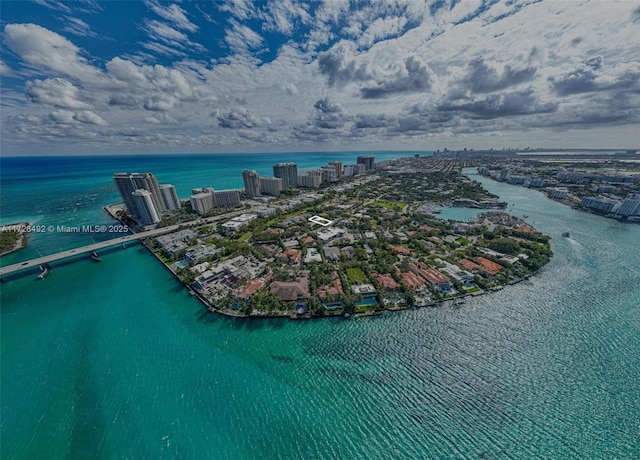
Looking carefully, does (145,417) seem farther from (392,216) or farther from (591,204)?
(591,204)

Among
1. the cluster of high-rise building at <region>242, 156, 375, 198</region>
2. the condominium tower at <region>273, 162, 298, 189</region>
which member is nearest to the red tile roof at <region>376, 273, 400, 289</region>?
the cluster of high-rise building at <region>242, 156, 375, 198</region>

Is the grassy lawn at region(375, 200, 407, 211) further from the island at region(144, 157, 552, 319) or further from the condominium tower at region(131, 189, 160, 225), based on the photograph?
the condominium tower at region(131, 189, 160, 225)

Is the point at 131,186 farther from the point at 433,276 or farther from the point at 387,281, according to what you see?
the point at 433,276

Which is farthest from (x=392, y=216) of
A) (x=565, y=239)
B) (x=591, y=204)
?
(x=591, y=204)

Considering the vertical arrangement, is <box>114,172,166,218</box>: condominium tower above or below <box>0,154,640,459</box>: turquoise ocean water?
above

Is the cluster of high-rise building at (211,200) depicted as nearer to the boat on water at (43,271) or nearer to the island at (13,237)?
the boat on water at (43,271)

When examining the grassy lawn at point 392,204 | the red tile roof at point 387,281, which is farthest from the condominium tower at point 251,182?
the red tile roof at point 387,281
